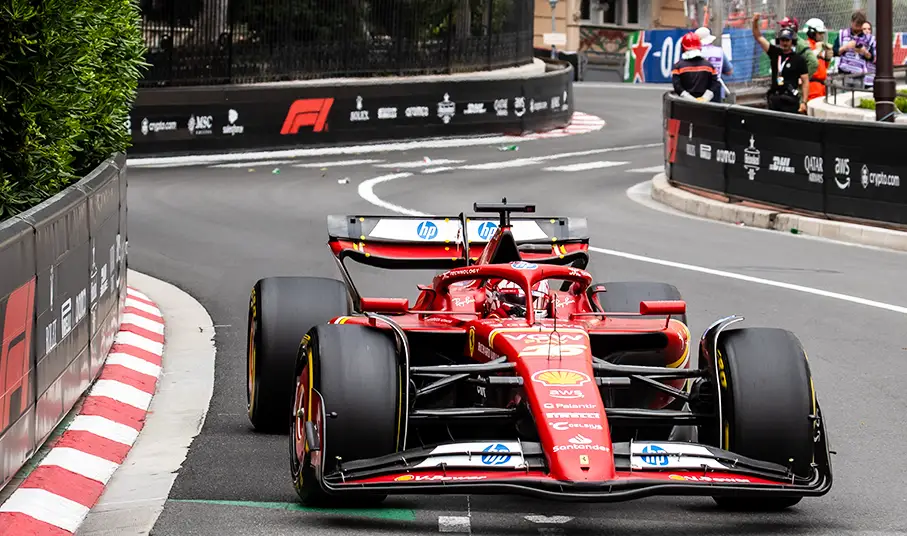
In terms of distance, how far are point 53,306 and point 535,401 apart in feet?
9.10

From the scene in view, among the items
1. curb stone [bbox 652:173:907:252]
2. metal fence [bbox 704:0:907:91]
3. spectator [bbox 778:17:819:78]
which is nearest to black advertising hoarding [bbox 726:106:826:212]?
curb stone [bbox 652:173:907:252]

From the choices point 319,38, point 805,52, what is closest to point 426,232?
point 805,52

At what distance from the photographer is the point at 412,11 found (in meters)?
32.9

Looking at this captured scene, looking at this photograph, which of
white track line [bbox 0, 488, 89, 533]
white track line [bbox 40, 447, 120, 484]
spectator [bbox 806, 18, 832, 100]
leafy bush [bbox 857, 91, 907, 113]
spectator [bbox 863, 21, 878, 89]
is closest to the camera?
white track line [bbox 0, 488, 89, 533]

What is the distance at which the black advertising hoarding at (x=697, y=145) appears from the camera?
19.9 m

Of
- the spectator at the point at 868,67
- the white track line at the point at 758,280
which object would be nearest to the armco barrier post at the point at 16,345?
the white track line at the point at 758,280

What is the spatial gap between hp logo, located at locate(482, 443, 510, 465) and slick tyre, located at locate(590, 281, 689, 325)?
102 inches

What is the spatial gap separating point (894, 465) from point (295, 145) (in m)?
20.5

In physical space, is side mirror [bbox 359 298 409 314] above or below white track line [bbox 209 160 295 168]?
above

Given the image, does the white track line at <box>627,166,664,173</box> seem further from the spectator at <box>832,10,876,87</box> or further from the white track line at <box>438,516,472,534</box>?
the white track line at <box>438,516,472,534</box>

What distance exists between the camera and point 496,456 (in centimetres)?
651

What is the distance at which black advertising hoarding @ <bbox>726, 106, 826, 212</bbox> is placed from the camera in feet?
59.4

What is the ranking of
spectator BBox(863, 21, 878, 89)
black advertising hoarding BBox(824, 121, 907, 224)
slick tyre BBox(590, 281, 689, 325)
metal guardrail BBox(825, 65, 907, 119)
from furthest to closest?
spectator BBox(863, 21, 878, 89), metal guardrail BBox(825, 65, 907, 119), black advertising hoarding BBox(824, 121, 907, 224), slick tyre BBox(590, 281, 689, 325)

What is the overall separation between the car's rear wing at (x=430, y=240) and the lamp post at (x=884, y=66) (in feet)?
34.2
